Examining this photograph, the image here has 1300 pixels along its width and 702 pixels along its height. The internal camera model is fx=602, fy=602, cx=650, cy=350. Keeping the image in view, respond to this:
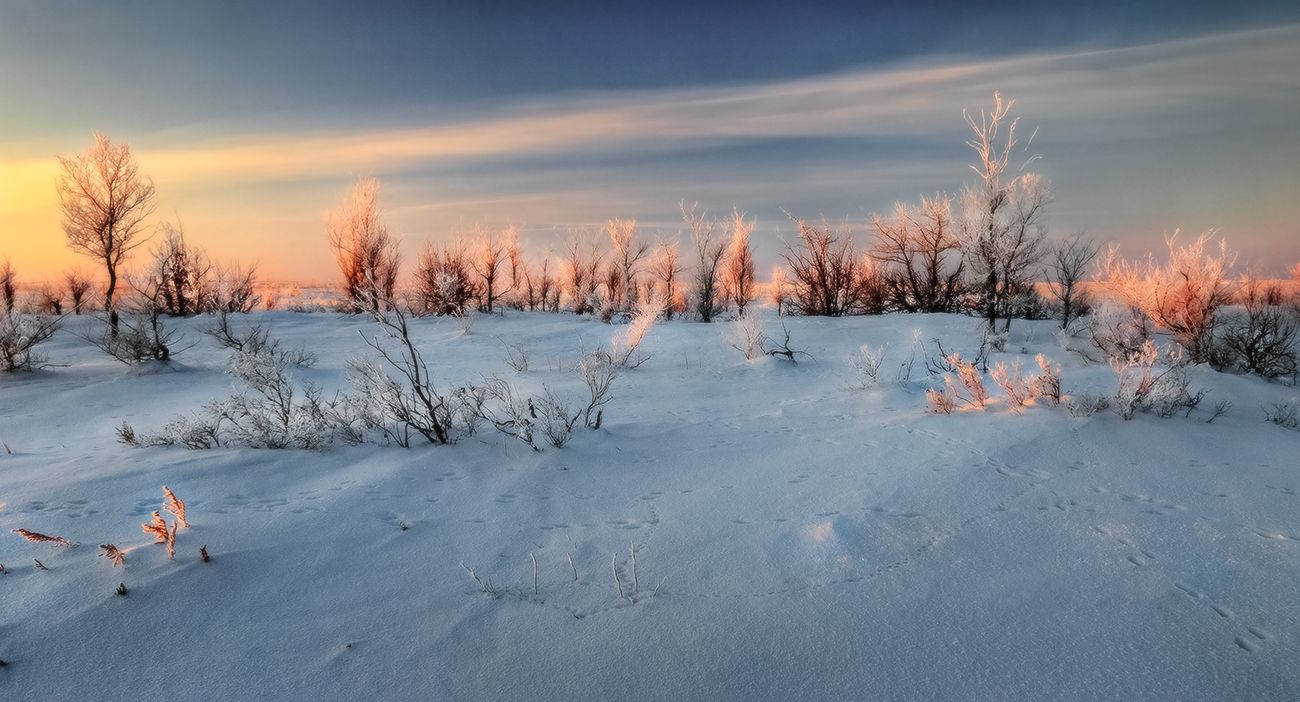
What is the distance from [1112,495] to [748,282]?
22.3m

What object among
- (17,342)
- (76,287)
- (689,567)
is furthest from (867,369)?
(76,287)

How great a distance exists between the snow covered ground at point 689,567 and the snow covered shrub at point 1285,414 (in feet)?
1.72

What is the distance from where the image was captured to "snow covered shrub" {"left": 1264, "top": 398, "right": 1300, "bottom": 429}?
6168mm

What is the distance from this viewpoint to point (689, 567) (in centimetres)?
315

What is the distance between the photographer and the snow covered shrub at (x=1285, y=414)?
20.2 ft

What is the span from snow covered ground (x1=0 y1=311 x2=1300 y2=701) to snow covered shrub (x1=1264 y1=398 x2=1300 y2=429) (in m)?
0.53

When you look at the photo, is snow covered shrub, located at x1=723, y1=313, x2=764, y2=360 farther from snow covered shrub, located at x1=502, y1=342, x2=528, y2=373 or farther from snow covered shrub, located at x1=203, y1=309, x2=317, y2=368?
snow covered shrub, located at x1=203, y1=309, x2=317, y2=368

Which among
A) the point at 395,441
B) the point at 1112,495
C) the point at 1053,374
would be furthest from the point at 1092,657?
the point at 395,441

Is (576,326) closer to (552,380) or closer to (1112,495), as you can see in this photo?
(552,380)

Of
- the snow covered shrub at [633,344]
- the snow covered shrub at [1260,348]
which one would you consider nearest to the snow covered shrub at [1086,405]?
the snow covered shrub at [1260,348]

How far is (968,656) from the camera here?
2.42 m

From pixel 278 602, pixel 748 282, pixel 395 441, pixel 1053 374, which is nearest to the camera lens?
pixel 278 602

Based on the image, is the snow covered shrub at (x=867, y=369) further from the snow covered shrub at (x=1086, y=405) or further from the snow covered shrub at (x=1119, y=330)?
the snow covered shrub at (x=1119, y=330)

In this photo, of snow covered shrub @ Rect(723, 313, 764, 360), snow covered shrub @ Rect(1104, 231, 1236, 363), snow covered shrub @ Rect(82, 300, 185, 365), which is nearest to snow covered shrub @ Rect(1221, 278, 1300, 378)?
snow covered shrub @ Rect(1104, 231, 1236, 363)
